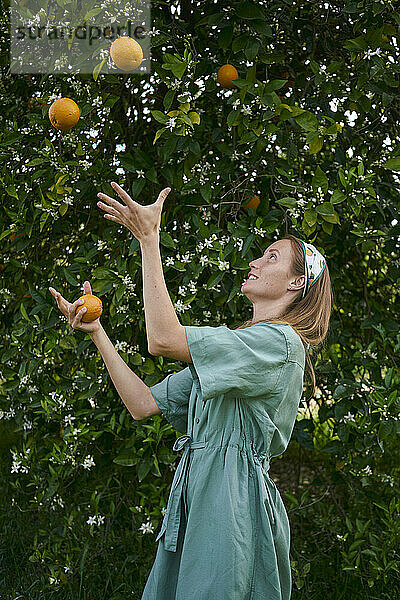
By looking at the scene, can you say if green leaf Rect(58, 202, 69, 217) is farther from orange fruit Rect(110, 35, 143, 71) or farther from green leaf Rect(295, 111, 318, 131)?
green leaf Rect(295, 111, 318, 131)

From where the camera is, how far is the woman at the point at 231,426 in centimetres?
152

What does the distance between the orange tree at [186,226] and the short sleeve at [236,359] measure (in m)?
0.59

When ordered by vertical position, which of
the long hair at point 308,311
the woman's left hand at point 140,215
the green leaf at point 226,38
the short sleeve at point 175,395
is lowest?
the short sleeve at point 175,395

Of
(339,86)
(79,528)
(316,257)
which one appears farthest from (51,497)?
(339,86)

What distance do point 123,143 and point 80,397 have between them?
92cm

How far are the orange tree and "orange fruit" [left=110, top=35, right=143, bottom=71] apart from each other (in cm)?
7

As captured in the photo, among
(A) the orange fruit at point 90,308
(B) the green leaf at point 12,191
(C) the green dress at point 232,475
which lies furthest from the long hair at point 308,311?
(B) the green leaf at point 12,191

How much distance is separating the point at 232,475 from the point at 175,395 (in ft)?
1.06

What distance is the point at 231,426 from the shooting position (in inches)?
65.3

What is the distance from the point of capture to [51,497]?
8.44 ft

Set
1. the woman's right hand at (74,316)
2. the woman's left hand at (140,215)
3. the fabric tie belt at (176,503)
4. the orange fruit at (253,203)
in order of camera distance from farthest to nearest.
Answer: the orange fruit at (253,203)
the woman's right hand at (74,316)
the fabric tie belt at (176,503)
the woman's left hand at (140,215)

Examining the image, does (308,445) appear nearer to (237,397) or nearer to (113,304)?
(113,304)

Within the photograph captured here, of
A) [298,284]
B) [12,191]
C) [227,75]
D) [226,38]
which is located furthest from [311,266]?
[12,191]

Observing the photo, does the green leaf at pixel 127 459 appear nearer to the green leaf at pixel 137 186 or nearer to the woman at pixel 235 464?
the woman at pixel 235 464
